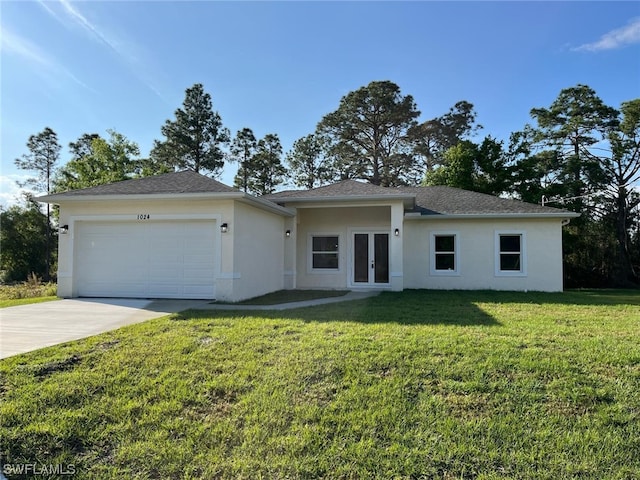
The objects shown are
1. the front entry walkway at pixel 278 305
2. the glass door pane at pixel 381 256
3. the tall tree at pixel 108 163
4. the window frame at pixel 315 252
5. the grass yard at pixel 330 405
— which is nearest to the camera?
the grass yard at pixel 330 405

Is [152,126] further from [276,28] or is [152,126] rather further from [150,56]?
[276,28]

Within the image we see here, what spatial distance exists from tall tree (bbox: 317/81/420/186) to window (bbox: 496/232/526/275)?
15745 millimetres

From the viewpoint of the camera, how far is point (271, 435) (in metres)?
3.37

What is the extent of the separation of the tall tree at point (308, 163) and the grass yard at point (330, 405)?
87.2 feet

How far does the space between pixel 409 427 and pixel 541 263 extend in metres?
12.2

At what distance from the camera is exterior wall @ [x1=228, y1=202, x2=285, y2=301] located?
9.91 m

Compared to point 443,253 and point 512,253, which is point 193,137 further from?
point 512,253

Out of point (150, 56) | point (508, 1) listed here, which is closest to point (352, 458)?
point (508, 1)

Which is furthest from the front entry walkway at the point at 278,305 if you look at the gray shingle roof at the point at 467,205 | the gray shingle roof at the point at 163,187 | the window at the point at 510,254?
the window at the point at 510,254

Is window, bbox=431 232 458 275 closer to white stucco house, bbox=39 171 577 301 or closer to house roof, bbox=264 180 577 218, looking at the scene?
white stucco house, bbox=39 171 577 301

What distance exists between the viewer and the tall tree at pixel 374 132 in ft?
89.9

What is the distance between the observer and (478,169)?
2236 centimetres

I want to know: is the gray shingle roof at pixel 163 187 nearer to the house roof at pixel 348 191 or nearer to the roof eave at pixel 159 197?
the roof eave at pixel 159 197

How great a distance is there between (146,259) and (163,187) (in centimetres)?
205
